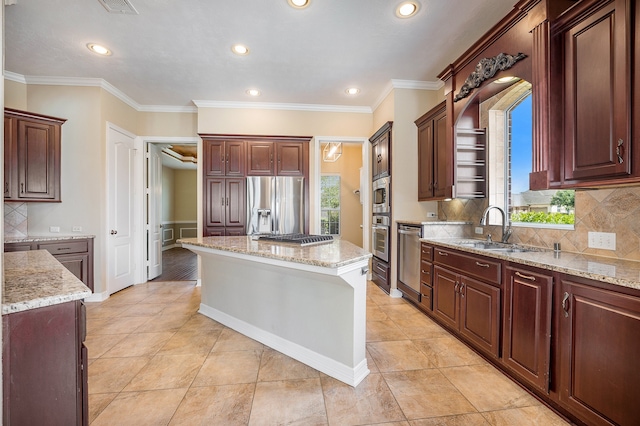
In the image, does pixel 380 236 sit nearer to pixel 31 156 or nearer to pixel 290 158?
pixel 290 158

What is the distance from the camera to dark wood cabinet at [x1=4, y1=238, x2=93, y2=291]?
3.20m

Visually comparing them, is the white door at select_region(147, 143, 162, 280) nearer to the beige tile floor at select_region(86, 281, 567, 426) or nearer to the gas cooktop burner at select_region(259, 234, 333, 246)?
the beige tile floor at select_region(86, 281, 567, 426)

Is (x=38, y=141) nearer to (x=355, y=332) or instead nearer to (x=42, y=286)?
(x=42, y=286)

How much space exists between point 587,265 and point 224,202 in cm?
417

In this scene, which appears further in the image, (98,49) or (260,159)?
(260,159)

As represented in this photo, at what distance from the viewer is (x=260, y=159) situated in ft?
14.4

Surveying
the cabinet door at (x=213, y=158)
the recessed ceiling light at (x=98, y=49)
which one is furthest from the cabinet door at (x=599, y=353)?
the recessed ceiling light at (x=98, y=49)

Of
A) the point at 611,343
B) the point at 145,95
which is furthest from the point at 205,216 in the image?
the point at 611,343

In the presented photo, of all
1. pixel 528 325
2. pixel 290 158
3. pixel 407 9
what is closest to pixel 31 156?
pixel 290 158

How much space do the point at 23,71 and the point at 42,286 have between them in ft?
13.6

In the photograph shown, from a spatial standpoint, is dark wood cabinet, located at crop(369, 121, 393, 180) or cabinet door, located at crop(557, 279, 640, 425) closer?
cabinet door, located at crop(557, 279, 640, 425)

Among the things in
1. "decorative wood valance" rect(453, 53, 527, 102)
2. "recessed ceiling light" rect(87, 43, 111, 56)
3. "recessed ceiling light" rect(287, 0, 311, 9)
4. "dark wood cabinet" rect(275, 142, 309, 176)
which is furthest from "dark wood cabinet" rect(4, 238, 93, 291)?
"decorative wood valance" rect(453, 53, 527, 102)

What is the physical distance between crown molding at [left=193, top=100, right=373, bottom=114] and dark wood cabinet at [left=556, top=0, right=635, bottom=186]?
308cm

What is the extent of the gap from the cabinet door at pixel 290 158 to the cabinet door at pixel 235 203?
712 mm
